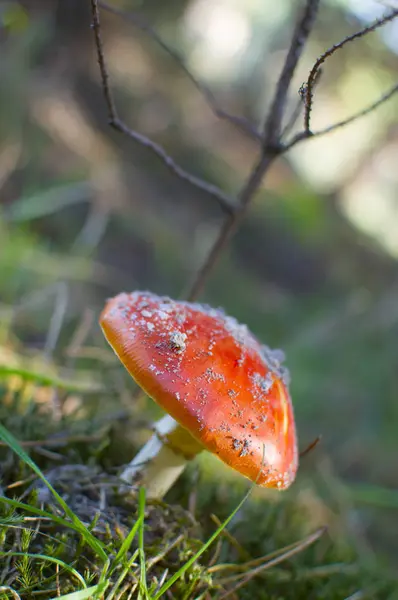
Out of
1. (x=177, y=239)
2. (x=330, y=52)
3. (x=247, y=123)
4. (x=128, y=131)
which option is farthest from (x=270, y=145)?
(x=177, y=239)

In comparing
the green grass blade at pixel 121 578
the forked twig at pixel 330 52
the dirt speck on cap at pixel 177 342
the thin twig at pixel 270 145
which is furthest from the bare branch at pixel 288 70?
the green grass blade at pixel 121 578

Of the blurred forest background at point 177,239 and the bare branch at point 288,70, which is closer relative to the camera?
the bare branch at point 288,70

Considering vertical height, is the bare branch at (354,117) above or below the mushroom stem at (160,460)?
above

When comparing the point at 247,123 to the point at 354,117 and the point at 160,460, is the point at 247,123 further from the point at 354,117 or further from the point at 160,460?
the point at 160,460

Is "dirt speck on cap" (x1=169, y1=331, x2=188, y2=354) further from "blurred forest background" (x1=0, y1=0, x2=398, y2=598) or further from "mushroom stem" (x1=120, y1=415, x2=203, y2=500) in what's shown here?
"blurred forest background" (x1=0, y1=0, x2=398, y2=598)

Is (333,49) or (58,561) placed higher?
(333,49)

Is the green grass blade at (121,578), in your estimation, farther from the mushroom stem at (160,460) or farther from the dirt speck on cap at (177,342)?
the dirt speck on cap at (177,342)

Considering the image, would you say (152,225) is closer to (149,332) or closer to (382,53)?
(382,53)
